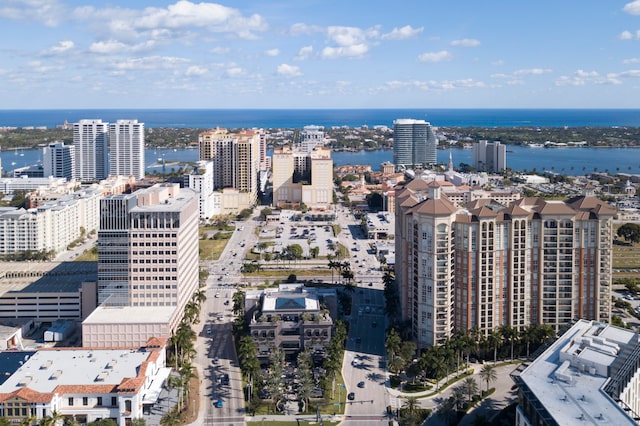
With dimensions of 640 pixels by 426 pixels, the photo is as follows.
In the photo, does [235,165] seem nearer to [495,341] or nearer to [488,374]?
[495,341]

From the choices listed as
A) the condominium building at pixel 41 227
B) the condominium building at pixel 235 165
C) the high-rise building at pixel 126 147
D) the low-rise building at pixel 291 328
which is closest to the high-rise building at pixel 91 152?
the high-rise building at pixel 126 147

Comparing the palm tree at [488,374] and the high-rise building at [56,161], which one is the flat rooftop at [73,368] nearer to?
the palm tree at [488,374]

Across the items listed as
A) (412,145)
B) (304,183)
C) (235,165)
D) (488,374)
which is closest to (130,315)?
(488,374)

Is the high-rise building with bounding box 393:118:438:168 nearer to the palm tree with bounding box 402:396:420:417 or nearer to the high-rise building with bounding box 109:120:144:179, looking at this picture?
the high-rise building with bounding box 109:120:144:179

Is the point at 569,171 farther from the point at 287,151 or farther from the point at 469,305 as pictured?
the point at 469,305

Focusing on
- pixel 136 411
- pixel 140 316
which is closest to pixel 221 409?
pixel 136 411

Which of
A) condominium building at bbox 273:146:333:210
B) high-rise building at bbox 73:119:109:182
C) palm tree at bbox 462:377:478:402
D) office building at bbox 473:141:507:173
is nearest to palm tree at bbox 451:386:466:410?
palm tree at bbox 462:377:478:402
